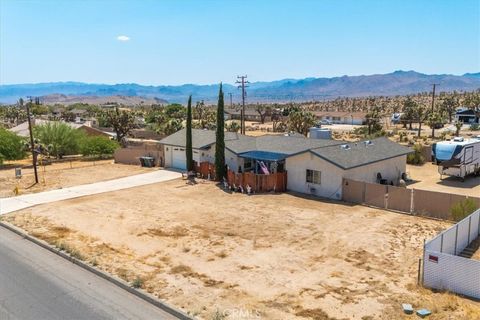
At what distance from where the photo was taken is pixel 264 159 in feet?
102

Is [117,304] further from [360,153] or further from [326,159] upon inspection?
[360,153]

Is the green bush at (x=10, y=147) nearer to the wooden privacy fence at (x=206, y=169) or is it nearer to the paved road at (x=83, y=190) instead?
the paved road at (x=83, y=190)

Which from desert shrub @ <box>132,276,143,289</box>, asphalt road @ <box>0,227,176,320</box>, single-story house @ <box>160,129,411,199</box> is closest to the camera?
asphalt road @ <box>0,227,176,320</box>

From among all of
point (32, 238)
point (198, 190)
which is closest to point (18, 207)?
point (32, 238)

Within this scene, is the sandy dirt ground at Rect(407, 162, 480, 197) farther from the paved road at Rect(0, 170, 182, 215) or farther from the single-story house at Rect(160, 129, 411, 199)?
the paved road at Rect(0, 170, 182, 215)

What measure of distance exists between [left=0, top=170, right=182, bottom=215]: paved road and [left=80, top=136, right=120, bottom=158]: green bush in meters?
14.0

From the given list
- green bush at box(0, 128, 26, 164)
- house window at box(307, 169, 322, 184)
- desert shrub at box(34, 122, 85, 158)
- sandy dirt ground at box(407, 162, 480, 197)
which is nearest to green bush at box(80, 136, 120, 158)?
desert shrub at box(34, 122, 85, 158)

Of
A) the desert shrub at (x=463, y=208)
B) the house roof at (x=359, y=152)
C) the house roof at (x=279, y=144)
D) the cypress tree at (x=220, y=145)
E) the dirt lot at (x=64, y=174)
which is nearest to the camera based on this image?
the desert shrub at (x=463, y=208)

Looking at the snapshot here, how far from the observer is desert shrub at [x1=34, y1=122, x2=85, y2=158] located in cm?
4912

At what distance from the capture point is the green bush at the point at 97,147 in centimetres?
4978

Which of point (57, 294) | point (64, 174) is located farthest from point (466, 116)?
point (57, 294)

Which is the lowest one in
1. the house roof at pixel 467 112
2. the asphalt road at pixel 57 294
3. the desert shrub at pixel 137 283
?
the asphalt road at pixel 57 294

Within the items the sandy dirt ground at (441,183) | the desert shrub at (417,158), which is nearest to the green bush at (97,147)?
the desert shrub at (417,158)

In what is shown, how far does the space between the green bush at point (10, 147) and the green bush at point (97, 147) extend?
6.45 metres
